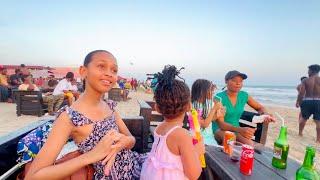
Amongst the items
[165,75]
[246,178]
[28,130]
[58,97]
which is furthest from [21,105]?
[246,178]

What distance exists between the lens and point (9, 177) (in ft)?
5.49

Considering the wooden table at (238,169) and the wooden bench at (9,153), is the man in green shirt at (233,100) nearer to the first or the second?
the wooden table at (238,169)

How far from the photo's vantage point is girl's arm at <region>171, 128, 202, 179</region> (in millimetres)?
1718

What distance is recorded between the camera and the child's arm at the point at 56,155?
1.34m

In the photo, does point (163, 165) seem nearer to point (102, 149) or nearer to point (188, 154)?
point (188, 154)

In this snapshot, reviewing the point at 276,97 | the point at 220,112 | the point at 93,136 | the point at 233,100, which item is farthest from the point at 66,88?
the point at 276,97

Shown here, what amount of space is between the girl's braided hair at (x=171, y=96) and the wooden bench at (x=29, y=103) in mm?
8228

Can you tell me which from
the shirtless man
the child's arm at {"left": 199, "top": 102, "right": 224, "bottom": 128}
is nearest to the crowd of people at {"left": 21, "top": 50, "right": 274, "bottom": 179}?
the child's arm at {"left": 199, "top": 102, "right": 224, "bottom": 128}

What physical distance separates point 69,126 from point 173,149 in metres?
0.70

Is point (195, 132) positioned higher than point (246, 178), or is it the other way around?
point (195, 132)

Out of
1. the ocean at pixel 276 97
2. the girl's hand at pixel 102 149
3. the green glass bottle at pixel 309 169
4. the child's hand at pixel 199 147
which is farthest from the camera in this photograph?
the ocean at pixel 276 97

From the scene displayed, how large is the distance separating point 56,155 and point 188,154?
31.6 inches

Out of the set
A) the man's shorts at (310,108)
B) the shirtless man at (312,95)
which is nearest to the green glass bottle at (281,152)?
the shirtless man at (312,95)

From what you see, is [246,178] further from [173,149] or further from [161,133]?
[161,133]
